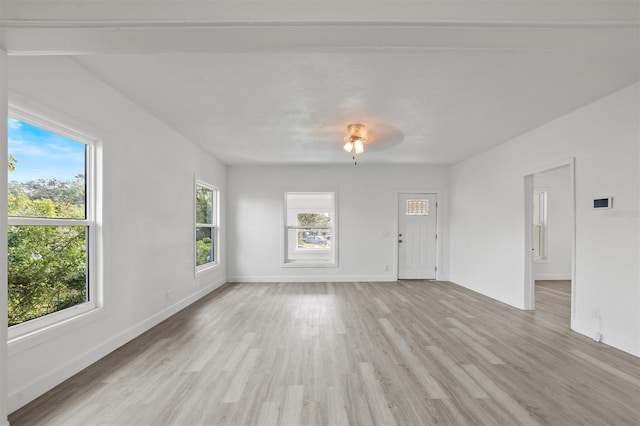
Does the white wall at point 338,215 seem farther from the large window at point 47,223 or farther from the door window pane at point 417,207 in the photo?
the large window at point 47,223

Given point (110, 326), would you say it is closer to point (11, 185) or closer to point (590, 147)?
point (11, 185)

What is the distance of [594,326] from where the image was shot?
3264mm

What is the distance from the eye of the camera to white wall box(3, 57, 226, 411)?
2.16 meters

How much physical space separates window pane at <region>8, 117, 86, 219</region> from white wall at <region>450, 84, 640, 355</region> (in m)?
5.18

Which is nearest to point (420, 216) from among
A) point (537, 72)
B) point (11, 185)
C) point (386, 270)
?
point (386, 270)

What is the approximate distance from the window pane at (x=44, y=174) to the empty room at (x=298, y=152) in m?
0.01

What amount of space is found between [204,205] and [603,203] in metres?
5.69

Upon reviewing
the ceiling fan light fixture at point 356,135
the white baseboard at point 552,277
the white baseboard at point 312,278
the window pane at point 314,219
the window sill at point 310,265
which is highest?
the ceiling fan light fixture at point 356,135

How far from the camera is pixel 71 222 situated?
8.36ft

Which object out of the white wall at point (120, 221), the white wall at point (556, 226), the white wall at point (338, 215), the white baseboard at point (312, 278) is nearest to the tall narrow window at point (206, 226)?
the white wall at point (120, 221)

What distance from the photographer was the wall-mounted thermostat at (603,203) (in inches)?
122

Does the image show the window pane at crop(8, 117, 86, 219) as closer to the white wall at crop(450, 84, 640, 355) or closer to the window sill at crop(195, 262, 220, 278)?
the window sill at crop(195, 262, 220, 278)

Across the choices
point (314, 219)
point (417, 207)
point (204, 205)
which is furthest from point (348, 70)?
point (417, 207)

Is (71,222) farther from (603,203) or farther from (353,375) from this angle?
(603,203)
